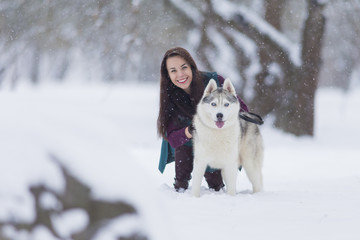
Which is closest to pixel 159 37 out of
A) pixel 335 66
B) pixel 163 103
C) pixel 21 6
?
pixel 21 6

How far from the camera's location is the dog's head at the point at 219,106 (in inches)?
163

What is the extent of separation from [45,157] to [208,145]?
245 cm

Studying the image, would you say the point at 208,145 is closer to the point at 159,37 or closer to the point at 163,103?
the point at 163,103

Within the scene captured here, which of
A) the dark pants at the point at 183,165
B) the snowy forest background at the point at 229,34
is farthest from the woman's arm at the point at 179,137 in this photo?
the snowy forest background at the point at 229,34

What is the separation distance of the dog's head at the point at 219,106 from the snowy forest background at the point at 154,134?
66cm

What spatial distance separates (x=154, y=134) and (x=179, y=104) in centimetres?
697

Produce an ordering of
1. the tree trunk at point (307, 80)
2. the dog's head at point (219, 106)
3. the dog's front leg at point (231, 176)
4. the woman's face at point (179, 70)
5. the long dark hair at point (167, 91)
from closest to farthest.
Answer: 1. the dog's head at point (219, 106)
2. the dog's front leg at point (231, 176)
3. the woman's face at point (179, 70)
4. the long dark hair at point (167, 91)
5. the tree trunk at point (307, 80)

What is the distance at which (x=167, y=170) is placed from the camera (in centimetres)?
698

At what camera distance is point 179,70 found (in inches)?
179

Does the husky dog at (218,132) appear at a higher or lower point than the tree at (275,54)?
lower

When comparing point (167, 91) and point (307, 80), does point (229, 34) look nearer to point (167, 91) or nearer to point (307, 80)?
point (307, 80)

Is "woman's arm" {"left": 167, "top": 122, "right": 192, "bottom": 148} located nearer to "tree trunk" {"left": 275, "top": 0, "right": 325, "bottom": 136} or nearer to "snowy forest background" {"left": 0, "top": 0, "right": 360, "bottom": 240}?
"snowy forest background" {"left": 0, "top": 0, "right": 360, "bottom": 240}

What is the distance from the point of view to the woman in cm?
458

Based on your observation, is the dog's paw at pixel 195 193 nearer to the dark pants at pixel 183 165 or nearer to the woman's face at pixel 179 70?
the dark pants at pixel 183 165
